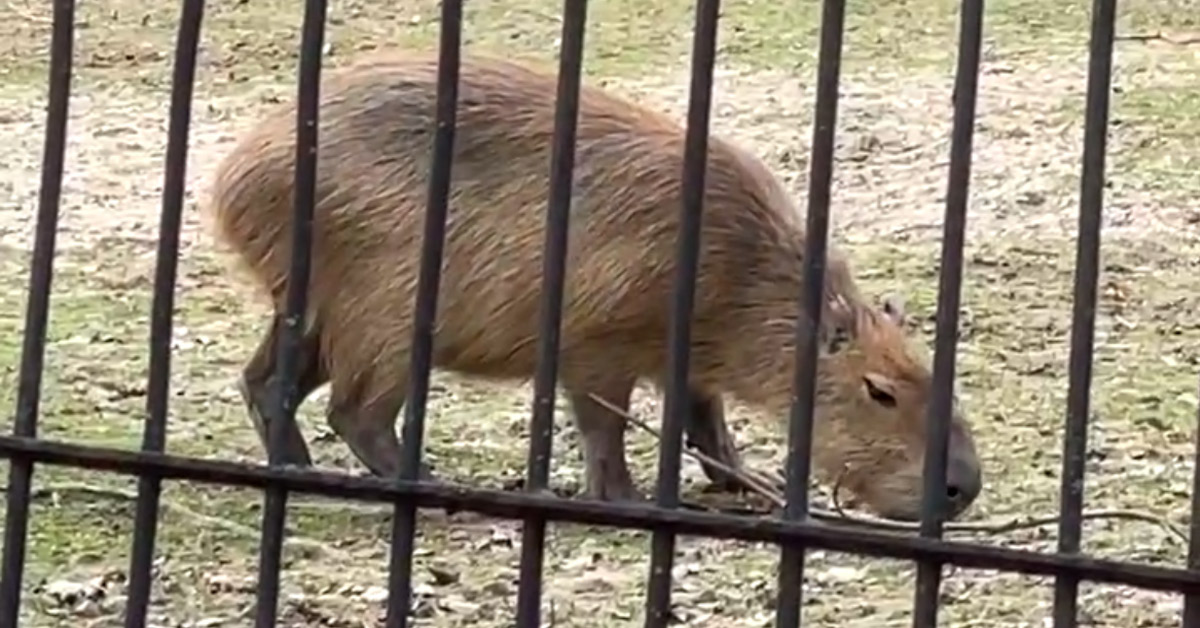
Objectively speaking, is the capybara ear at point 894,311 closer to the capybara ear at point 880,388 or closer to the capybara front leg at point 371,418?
the capybara ear at point 880,388

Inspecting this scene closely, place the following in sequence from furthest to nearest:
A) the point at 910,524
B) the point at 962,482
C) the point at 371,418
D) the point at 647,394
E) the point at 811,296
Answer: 1. the point at 647,394
2. the point at 371,418
3. the point at 962,482
4. the point at 910,524
5. the point at 811,296

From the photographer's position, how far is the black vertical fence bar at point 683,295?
3.04 meters

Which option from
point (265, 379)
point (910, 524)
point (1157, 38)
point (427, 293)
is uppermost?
point (1157, 38)

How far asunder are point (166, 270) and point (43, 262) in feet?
0.55

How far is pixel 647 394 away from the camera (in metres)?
6.90

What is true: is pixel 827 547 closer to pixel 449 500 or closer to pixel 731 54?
pixel 449 500

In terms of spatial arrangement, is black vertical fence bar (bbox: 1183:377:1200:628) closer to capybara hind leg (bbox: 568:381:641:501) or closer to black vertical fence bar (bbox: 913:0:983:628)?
black vertical fence bar (bbox: 913:0:983:628)

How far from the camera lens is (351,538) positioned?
214 inches

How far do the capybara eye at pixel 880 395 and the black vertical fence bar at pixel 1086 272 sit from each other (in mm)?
2546

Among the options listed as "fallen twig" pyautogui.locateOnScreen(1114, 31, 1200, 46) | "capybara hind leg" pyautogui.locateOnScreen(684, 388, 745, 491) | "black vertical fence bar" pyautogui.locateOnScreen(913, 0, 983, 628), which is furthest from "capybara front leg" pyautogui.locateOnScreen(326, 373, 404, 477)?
"fallen twig" pyautogui.locateOnScreen(1114, 31, 1200, 46)

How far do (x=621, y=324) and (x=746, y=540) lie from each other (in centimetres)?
265

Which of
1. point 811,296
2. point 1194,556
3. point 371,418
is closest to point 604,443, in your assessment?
point 371,418

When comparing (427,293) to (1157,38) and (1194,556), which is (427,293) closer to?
(1194,556)

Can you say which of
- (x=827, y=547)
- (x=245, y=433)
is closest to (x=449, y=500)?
(x=827, y=547)
